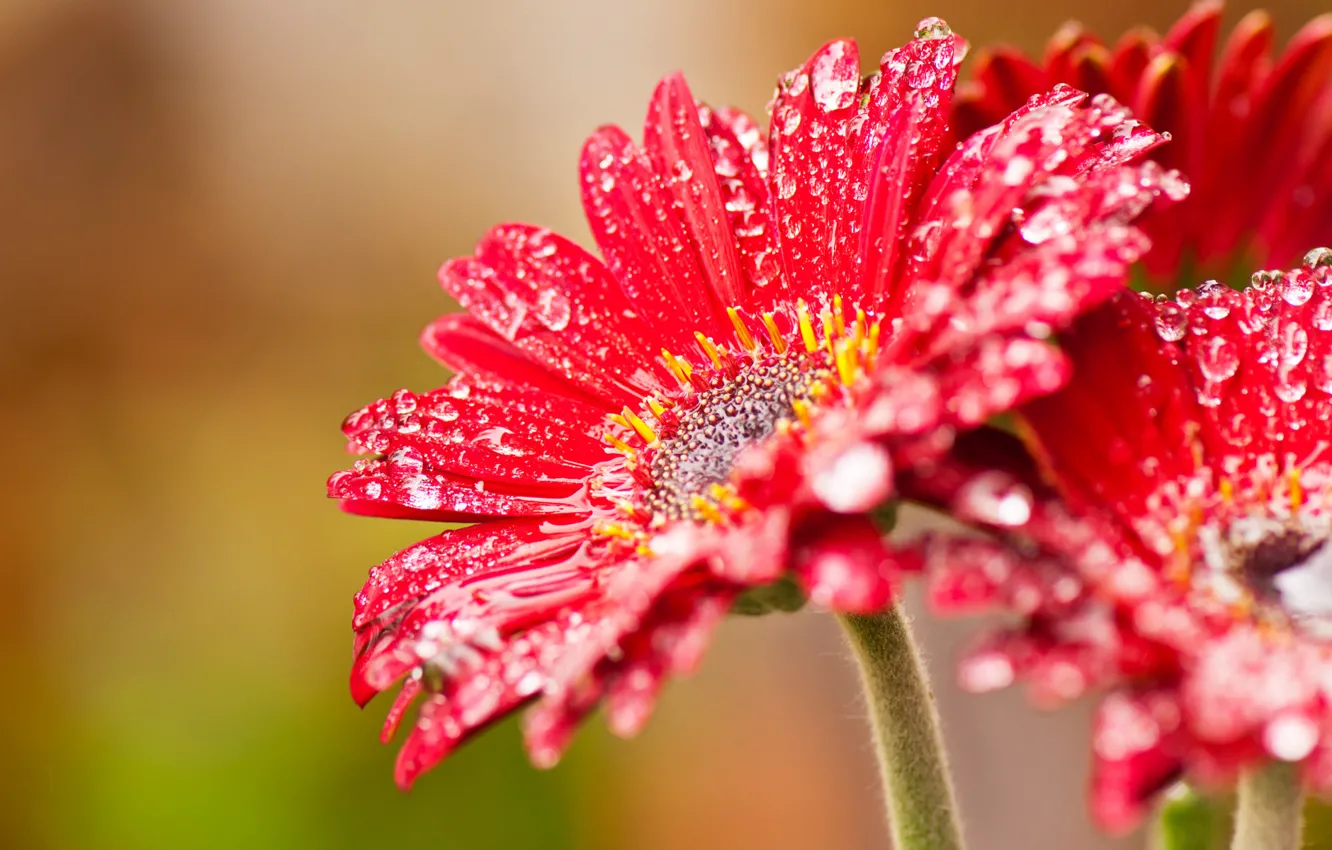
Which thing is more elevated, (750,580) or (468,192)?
(468,192)

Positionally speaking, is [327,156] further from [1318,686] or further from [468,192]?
[1318,686]

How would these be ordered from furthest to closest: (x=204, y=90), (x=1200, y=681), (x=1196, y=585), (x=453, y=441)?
(x=204, y=90) < (x=453, y=441) < (x=1196, y=585) < (x=1200, y=681)

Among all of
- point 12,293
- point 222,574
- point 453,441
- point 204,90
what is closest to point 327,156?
point 204,90

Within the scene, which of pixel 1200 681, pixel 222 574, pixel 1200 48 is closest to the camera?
pixel 1200 681

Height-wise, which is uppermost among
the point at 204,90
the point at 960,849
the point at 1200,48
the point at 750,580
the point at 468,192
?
the point at 204,90

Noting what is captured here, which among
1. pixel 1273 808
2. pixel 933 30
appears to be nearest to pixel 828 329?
pixel 933 30

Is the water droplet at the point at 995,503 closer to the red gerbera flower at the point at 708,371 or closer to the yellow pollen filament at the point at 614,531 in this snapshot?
the red gerbera flower at the point at 708,371
